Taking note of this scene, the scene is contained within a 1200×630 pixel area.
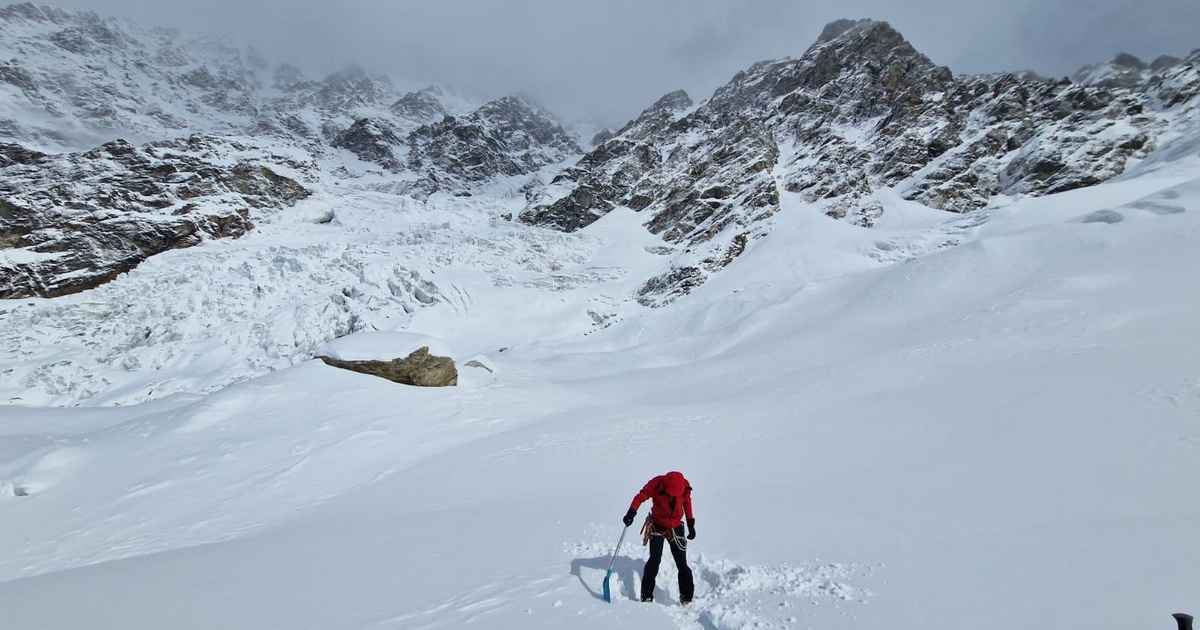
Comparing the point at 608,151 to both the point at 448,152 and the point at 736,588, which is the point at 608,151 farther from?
the point at 736,588

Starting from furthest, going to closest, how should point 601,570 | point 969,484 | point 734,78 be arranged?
point 734,78, point 969,484, point 601,570

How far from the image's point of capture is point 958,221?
47688 mm

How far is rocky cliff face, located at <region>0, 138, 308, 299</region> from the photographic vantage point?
164 ft

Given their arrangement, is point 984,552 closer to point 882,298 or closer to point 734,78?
point 882,298

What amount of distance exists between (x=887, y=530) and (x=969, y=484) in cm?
181

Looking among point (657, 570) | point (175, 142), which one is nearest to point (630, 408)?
point (657, 570)

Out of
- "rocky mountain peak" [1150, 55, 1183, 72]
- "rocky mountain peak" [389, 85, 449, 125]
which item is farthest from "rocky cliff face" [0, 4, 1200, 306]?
"rocky mountain peak" [389, 85, 449, 125]

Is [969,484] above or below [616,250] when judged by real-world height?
below

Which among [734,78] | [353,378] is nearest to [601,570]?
[353,378]

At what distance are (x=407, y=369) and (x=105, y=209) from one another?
64928 millimetres

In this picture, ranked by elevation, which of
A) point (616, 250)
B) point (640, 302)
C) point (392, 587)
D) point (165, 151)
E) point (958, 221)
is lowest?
point (392, 587)

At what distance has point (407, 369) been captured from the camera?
1717 cm

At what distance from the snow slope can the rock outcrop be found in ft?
4.05

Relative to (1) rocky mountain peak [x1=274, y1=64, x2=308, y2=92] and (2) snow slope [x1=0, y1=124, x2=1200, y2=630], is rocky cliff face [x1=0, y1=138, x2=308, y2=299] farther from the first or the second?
(1) rocky mountain peak [x1=274, y1=64, x2=308, y2=92]
